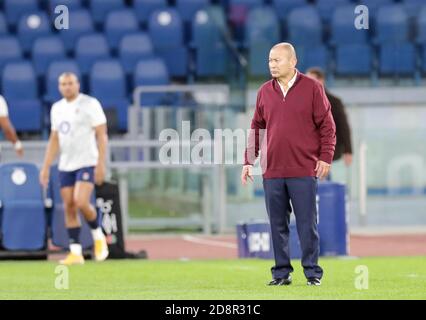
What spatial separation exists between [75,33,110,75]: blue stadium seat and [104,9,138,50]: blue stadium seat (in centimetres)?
67

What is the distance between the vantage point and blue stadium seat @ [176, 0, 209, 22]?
24.0 m

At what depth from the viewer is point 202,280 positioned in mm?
12094

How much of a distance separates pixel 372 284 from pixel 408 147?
9402mm

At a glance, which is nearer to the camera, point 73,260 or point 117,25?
point 73,260

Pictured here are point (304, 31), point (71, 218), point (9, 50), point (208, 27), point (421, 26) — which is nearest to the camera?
point (71, 218)

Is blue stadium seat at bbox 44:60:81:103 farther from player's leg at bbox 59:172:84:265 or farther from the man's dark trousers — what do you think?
the man's dark trousers

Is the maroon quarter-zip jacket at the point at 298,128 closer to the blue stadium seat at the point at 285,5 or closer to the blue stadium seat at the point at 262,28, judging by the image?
the blue stadium seat at the point at 262,28

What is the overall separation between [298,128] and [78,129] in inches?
201

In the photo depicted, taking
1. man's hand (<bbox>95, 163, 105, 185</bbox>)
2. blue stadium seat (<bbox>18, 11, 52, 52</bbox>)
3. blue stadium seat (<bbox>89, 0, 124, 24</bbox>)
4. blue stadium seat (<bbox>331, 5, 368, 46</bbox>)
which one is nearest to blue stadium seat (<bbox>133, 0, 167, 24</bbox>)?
blue stadium seat (<bbox>89, 0, 124, 24</bbox>)

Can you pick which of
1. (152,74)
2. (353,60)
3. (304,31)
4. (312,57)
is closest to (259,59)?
(312,57)

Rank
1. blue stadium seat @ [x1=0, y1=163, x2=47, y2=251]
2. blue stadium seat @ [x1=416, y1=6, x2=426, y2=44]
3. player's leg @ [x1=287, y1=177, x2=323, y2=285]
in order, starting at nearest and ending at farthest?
player's leg @ [x1=287, y1=177, x2=323, y2=285]
blue stadium seat @ [x1=0, y1=163, x2=47, y2=251]
blue stadium seat @ [x1=416, y1=6, x2=426, y2=44]

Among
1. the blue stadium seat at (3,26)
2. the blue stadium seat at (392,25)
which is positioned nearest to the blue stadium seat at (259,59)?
the blue stadium seat at (392,25)

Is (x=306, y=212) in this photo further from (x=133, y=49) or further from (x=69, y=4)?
(x=69, y=4)
